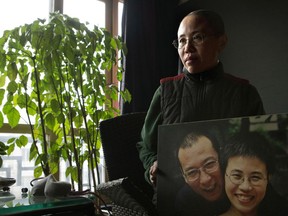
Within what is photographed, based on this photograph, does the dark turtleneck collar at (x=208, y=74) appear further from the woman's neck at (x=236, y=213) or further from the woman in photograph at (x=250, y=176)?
the woman's neck at (x=236, y=213)

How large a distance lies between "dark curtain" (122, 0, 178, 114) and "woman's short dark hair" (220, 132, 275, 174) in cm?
173

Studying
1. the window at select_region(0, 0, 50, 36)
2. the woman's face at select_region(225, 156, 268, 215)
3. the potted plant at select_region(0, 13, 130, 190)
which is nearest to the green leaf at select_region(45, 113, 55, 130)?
the potted plant at select_region(0, 13, 130, 190)

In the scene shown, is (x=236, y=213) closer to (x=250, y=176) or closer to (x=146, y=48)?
(x=250, y=176)

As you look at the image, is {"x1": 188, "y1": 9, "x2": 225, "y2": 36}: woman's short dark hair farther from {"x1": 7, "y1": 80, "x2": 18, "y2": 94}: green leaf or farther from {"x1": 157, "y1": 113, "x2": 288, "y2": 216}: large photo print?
{"x1": 7, "y1": 80, "x2": 18, "y2": 94}: green leaf

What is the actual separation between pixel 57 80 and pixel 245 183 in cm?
118

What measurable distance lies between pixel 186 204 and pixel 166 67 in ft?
6.83

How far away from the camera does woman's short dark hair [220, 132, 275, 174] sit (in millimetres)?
667

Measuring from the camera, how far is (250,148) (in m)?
0.69

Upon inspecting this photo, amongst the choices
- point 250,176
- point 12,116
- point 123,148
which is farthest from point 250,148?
point 12,116

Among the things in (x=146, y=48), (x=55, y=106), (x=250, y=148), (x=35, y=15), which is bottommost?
(x=250, y=148)

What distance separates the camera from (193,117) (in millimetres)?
952

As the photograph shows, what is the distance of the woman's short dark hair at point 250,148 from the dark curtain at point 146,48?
5.69ft

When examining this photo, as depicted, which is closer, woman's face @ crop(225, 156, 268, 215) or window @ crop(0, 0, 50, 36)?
woman's face @ crop(225, 156, 268, 215)

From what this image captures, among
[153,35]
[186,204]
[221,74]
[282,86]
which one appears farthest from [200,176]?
[153,35]
